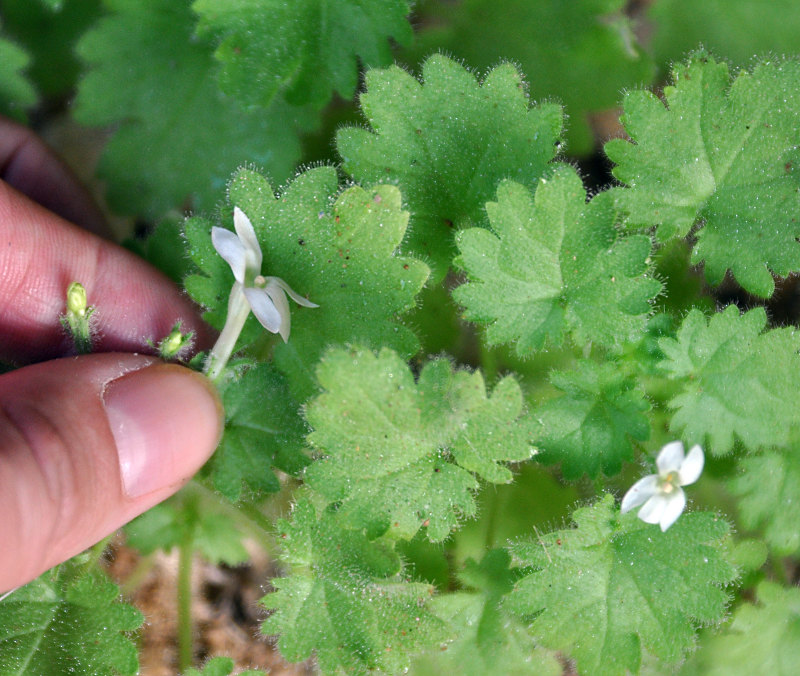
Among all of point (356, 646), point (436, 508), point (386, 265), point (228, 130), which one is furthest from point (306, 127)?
point (356, 646)

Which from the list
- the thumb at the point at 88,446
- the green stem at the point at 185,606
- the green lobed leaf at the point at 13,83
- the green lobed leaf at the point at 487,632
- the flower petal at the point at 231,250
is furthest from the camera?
the green lobed leaf at the point at 13,83

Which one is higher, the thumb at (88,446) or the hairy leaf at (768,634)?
the thumb at (88,446)

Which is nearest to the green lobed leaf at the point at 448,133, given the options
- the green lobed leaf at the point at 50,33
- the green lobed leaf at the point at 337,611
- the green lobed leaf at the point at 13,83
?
the green lobed leaf at the point at 337,611

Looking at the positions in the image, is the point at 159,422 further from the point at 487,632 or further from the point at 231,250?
the point at 487,632

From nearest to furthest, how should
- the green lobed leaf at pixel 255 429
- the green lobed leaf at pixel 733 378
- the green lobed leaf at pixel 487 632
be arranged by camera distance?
the green lobed leaf at pixel 733 378 → the green lobed leaf at pixel 255 429 → the green lobed leaf at pixel 487 632

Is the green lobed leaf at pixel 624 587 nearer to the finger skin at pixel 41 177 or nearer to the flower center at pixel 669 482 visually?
the flower center at pixel 669 482

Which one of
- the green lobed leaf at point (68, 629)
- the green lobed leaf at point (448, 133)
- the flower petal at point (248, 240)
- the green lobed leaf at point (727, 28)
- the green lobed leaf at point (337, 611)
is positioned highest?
the green lobed leaf at point (727, 28)

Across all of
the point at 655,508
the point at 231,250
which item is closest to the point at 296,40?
the point at 231,250
